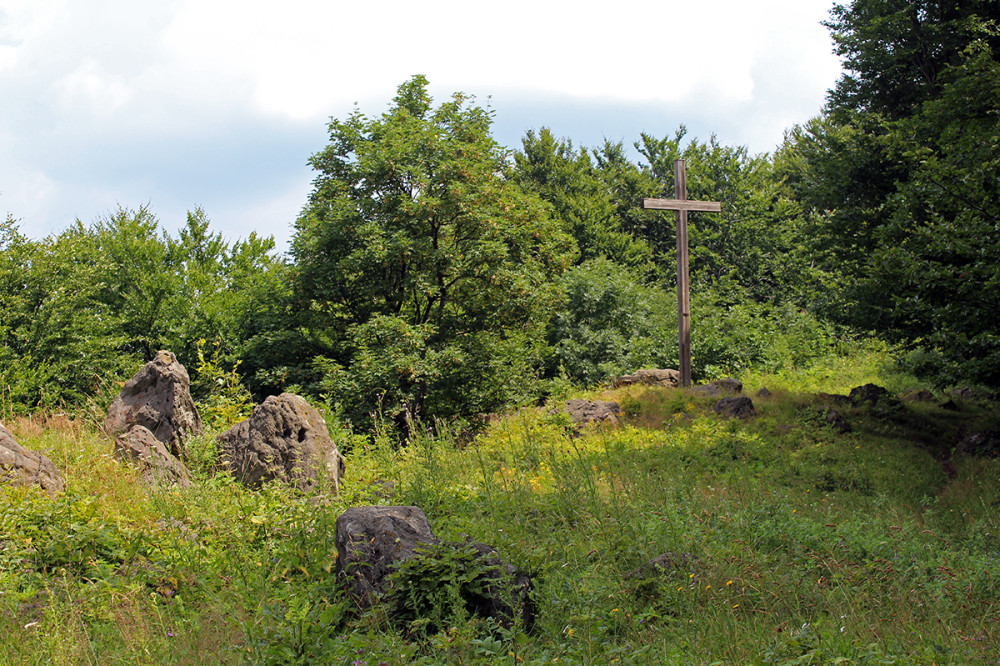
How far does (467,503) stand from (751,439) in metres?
6.92

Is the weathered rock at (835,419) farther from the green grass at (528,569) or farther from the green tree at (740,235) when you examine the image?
the green tree at (740,235)

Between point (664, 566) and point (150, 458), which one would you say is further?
point (150, 458)

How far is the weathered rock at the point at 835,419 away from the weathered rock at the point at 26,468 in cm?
1158

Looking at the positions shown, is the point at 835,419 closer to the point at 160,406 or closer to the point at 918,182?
the point at 918,182

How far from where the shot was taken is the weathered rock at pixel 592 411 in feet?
44.1

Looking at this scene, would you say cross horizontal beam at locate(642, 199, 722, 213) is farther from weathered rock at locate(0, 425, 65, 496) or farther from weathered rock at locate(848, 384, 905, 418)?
weathered rock at locate(0, 425, 65, 496)

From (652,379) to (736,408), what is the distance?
471 cm

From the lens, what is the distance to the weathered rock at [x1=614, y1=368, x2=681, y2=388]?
704 inches

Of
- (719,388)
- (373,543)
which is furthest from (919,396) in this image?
(373,543)

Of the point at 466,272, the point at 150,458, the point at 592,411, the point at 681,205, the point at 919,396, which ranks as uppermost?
the point at 681,205

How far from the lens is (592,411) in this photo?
46.2 feet

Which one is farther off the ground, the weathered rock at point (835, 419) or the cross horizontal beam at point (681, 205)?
the cross horizontal beam at point (681, 205)

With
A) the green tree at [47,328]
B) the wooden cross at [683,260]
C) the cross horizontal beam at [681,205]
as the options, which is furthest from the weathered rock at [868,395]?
the green tree at [47,328]

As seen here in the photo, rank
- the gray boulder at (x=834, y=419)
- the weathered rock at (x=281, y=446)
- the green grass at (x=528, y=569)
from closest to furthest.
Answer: the green grass at (x=528, y=569) < the weathered rock at (x=281, y=446) < the gray boulder at (x=834, y=419)
